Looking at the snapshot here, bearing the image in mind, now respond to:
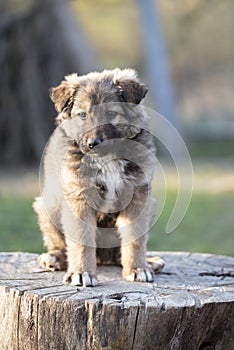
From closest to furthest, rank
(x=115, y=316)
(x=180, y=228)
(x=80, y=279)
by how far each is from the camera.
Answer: (x=115, y=316)
(x=80, y=279)
(x=180, y=228)

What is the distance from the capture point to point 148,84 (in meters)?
15.9

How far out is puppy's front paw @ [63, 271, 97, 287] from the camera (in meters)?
5.02

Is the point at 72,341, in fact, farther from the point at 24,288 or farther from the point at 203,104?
the point at 203,104

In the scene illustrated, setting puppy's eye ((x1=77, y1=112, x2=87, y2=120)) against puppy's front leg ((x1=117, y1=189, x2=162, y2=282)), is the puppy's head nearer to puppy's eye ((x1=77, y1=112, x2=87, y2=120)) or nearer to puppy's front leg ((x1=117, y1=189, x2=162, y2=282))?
puppy's eye ((x1=77, y1=112, x2=87, y2=120))

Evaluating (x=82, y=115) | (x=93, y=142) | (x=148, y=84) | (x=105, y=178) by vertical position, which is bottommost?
(x=105, y=178)

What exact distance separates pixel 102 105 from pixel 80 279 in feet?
3.85

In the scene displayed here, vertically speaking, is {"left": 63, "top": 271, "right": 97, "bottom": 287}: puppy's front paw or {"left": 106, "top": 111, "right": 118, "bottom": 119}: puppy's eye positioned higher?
{"left": 106, "top": 111, "right": 118, "bottom": 119}: puppy's eye

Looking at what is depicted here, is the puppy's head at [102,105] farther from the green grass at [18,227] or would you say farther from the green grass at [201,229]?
the green grass at [201,229]

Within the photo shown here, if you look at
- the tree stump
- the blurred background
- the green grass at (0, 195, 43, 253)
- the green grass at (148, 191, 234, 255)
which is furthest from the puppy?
the green grass at (148, 191, 234, 255)

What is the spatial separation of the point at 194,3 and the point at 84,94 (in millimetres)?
16297

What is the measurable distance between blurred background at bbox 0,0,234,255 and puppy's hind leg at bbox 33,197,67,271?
168cm

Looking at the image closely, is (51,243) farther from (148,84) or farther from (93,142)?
(148,84)

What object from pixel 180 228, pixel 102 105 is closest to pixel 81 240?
pixel 102 105

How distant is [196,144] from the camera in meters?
19.8
